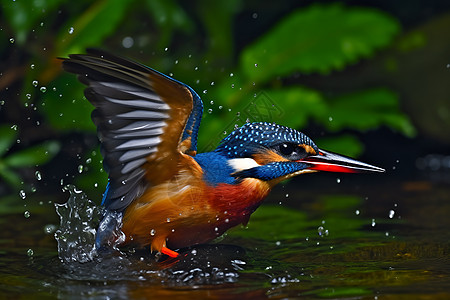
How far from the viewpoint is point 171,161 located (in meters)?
3.30

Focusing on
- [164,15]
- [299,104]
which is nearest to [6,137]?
[164,15]

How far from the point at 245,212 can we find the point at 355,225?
130 cm

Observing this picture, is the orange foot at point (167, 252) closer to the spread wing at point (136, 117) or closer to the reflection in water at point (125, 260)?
the reflection in water at point (125, 260)

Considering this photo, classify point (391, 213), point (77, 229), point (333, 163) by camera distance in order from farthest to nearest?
point (391, 213) → point (77, 229) → point (333, 163)

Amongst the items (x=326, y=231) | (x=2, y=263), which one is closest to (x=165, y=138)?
(x=2, y=263)

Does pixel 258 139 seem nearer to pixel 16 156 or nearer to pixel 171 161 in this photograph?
pixel 171 161

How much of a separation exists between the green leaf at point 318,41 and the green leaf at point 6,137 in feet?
6.39

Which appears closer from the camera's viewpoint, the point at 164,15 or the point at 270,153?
the point at 270,153

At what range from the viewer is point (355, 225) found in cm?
448

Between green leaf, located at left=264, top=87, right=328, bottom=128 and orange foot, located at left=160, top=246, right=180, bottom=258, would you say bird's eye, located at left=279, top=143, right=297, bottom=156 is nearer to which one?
orange foot, located at left=160, top=246, right=180, bottom=258

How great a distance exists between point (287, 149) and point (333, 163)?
24 cm

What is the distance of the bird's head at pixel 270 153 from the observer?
3363 mm

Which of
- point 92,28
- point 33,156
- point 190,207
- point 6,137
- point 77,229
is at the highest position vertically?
point 92,28

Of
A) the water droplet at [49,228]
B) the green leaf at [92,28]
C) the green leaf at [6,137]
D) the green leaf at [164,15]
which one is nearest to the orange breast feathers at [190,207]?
the water droplet at [49,228]
